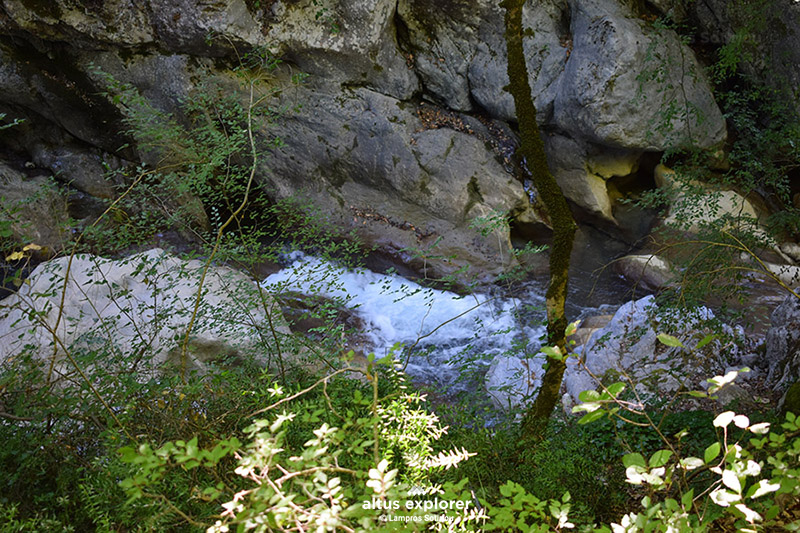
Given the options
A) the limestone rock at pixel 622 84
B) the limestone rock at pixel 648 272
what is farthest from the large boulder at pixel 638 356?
the limestone rock at pixel 622 84

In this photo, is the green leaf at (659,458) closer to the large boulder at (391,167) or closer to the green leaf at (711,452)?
the green leaf at (711,452)

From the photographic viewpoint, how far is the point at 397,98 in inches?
383

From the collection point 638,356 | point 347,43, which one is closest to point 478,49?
point 347,43

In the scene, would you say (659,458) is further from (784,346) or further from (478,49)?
(478,49)

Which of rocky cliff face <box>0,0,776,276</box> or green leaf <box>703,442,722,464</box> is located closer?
green leaf <box>703,442,722,464</box>

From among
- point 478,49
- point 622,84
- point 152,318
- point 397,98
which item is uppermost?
point 478,49

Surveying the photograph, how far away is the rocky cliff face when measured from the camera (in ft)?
27.8

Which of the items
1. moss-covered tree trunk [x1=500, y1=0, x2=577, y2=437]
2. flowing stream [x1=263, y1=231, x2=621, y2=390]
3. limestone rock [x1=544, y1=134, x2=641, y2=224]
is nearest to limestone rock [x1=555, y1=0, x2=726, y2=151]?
limestone rock [x1=544, y1=134, x2=641, y2=224]

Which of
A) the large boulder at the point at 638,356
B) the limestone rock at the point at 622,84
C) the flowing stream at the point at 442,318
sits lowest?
the flowing stream at the point at 442,318

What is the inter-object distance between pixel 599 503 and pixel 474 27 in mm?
9250

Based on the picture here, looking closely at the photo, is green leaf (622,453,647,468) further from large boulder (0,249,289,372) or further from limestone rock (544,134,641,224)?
limestone rock (544,134,641,224)

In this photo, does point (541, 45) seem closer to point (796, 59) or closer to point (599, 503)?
point (796, 59)

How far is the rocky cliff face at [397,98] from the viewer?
848 centimetres

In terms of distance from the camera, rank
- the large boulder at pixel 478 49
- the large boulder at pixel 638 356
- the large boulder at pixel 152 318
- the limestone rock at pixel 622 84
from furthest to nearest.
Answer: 1. the large boulder at pixel 478 49
2. the limestone rock at pixel 622 84
3. the large boulder at pixel 638 356
4. the large boulder at pixel 152 318
